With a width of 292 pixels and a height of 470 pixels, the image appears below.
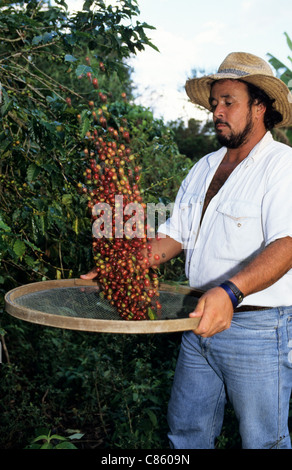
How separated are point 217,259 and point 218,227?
0.45 ft

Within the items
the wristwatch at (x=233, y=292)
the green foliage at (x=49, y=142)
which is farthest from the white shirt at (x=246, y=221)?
the green foliage at (x=49, y=142)

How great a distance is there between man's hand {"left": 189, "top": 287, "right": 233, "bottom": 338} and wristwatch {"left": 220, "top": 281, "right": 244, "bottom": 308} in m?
0.02

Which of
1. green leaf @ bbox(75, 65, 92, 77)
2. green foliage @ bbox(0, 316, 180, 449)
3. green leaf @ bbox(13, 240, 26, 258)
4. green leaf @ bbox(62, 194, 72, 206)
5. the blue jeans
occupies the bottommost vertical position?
green foliage @ bbox(0, 316, 180, 449)

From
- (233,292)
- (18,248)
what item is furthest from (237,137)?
(18,248)

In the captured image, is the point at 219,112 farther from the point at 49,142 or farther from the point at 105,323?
the point at 105,323

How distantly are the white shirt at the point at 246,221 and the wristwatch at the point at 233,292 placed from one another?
0.97 feet

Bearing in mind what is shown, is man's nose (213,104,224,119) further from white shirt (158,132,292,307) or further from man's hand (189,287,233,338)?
man's hand (189,287,233,338)

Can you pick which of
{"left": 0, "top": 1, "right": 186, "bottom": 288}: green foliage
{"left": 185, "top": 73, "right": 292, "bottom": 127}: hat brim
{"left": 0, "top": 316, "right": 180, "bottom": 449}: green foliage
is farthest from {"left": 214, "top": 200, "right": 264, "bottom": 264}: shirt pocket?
{"left": 0, "top": 316, "right": 180, "bottom": 449}: green foliage

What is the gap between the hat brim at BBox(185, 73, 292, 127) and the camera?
2157 mm

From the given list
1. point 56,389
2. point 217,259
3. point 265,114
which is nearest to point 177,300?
point 217,259

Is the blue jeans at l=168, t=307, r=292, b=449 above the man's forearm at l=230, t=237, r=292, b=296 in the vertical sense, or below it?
below

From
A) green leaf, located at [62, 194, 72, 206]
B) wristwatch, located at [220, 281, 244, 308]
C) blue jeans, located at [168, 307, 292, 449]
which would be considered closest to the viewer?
wristwatch, located at [220, 281, 244, 308]

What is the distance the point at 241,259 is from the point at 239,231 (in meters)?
0.12

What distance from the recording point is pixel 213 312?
1.53 m
